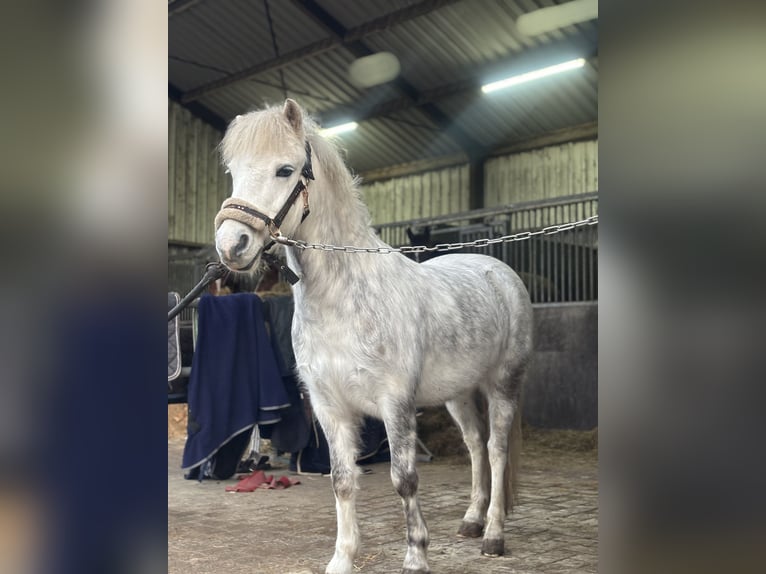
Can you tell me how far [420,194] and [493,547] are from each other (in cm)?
1212

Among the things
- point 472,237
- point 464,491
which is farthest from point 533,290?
point 464,491

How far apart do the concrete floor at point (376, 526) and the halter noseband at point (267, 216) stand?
1.34 m

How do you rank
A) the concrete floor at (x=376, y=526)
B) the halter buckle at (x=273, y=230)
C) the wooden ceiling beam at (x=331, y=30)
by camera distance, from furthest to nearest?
the wooden ceiling beam at (x=331, y=30) < the concrete floor at (x=376, y=526) < the halter buckle at (x=273, y=230)

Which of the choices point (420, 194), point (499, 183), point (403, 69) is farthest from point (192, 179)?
point (499, 183)

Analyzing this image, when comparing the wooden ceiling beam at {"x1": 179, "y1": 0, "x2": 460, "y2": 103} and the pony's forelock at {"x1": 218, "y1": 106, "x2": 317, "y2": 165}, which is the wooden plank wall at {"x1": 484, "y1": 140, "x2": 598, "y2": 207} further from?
the pony's forelock at {"x1": 218, "y1": 106, "x2": 317, "y2": 165}

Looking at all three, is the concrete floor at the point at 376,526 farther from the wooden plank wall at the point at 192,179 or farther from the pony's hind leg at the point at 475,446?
the wooden plank wall at the point at 192,179

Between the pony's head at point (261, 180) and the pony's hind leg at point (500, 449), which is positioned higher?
the pony's head at point (261, 180)

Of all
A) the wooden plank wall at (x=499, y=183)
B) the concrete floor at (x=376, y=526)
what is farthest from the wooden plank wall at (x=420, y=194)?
the concrete floor at (x=376, y=526)
